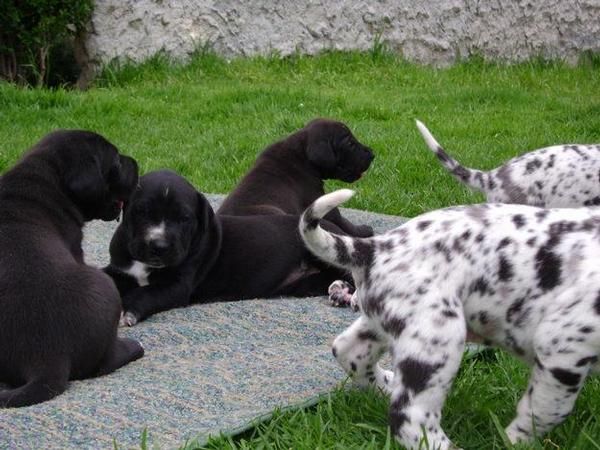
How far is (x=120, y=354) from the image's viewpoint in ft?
16.7

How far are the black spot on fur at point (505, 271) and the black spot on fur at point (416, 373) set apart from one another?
1.48 feet

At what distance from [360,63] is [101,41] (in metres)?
3.45

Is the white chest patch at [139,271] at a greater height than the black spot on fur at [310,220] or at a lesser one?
lesser

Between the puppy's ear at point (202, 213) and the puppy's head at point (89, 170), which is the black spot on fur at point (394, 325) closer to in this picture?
the puppy's head at point (89, 170)

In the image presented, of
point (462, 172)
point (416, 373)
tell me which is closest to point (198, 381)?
point (416, 373)

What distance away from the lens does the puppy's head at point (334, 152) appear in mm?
8008

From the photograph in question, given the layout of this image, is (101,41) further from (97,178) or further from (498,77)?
(97,178)

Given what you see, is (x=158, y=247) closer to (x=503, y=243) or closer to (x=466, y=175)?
(x=466, y=175)

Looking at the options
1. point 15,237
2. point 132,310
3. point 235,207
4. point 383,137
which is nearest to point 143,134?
point 383,137

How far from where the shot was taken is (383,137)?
10.9 metres

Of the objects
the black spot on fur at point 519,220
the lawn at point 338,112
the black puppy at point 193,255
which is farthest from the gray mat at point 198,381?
the lawn at point 338,112

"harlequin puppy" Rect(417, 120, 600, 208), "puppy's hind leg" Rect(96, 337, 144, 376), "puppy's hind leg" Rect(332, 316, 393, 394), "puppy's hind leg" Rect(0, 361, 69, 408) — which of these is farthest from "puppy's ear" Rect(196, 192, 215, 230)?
"puppy's hind leg" Rect(332, 316, 393, 394)

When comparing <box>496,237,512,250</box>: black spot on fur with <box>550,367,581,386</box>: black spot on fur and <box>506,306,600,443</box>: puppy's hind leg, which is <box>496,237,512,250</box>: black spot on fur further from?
<box>550,367,581,386</box>: black spot on fur

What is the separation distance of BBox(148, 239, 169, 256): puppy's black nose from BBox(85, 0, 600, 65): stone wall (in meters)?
8.00
